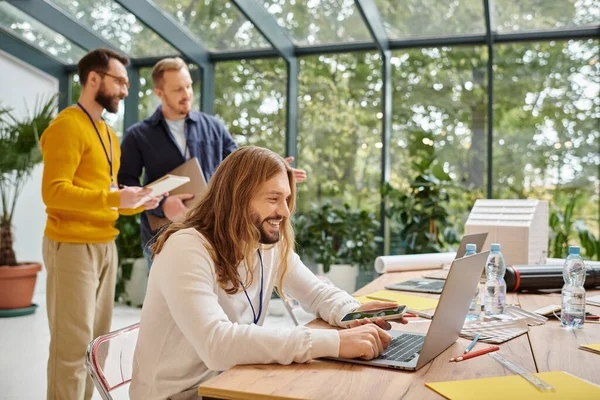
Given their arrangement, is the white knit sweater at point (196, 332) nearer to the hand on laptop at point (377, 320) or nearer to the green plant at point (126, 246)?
the hand on laptop at point (377, 320)

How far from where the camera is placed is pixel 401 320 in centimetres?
180

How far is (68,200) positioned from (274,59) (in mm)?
4080

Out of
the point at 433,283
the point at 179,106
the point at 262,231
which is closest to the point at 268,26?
the point at 179,106

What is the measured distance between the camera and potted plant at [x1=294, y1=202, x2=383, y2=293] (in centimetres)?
598

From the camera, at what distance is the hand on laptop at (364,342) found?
1434 millimetres

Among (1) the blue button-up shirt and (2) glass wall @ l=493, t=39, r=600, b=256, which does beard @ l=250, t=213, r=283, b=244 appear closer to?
(1) the blue button-up shirt

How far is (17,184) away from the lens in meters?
5.50

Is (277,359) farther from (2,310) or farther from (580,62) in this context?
(580,62)

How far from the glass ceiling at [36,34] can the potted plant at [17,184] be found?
2.24 feet

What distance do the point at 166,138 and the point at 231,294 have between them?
64.2 inches

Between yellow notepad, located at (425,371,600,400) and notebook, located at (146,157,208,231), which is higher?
notebook, located at (146,157,208,231)

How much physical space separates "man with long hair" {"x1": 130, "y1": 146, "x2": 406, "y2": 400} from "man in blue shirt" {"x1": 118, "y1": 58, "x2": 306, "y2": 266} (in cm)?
132

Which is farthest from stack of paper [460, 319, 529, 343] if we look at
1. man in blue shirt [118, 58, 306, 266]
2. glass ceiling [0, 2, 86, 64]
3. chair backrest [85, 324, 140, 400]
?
glass ceiling [0, 2, 86, 64]

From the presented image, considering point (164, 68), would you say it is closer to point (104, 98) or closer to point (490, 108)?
point (104, 98)
